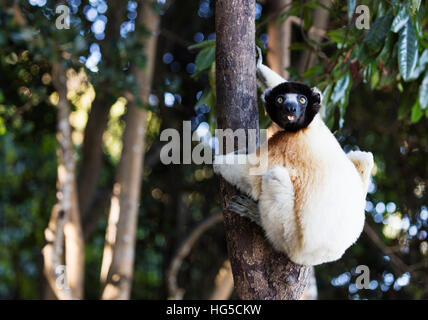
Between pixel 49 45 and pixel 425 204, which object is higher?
pixel 49 45

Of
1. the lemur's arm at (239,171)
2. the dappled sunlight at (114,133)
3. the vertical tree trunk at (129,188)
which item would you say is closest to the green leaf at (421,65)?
the lemur's arm at (239,171)

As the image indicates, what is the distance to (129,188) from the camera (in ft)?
16.9

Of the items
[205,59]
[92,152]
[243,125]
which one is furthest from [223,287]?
[243,125]

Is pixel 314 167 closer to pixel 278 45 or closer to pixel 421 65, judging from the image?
pixel 421 65

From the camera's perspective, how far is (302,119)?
2.80 m

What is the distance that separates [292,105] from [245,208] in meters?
0.68

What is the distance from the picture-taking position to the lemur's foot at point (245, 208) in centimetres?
239

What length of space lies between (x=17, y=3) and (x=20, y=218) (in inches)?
219

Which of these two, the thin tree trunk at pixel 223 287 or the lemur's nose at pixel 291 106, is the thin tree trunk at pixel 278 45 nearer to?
the lemur's nose at pixel 291 106

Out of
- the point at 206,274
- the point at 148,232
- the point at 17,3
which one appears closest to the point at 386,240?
the point at 206,274

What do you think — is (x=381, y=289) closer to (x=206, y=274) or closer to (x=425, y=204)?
(x=425, y=204)

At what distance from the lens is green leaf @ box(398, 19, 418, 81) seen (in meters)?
2.91

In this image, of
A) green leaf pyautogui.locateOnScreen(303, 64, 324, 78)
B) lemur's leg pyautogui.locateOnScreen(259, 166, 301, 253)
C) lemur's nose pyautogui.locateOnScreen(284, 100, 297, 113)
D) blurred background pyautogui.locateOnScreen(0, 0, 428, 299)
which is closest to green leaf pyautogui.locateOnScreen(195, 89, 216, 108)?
blurred background pyautogui.locateOnScreen(0, 0, 428, 299)

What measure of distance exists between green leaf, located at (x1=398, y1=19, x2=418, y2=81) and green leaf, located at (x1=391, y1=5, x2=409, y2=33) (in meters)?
0.06
